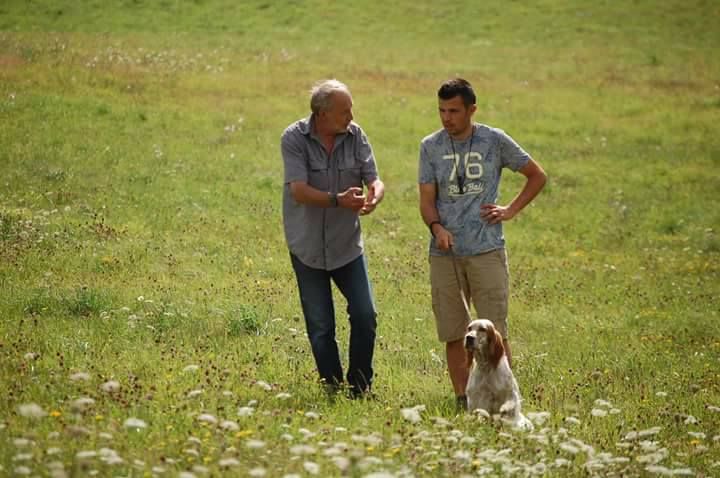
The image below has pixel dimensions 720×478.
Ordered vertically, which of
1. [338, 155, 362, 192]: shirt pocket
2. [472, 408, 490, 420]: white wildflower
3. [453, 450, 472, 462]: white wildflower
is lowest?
[472, 408, 490, 420]: white wildflower

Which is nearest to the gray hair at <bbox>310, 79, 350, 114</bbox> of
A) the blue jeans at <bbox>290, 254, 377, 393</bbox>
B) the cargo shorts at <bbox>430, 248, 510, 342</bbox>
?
the blue jeans at <bbox>290, 254, 377, 393</bbox>

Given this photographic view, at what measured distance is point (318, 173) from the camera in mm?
7676

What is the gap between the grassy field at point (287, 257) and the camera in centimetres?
614

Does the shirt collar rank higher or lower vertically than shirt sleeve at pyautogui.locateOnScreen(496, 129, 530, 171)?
higher

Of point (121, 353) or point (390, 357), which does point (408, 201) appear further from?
point (121, 353)

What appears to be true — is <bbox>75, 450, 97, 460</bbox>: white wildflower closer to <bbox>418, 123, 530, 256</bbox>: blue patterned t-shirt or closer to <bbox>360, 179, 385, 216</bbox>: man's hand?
<bbox>360, 179, 385, 216</bbox>: man's hand

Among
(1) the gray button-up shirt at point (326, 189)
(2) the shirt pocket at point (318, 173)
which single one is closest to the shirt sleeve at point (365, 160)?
(1) the gray button-up shirt at point (326, 189)

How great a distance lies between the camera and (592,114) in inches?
1051

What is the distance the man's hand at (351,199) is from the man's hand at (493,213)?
1.01 meters

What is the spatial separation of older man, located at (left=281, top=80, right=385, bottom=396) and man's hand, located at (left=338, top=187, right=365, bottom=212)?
9cm

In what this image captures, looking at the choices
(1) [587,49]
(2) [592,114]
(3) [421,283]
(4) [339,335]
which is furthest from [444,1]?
(4) [339,335]

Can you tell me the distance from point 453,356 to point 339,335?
2.58m

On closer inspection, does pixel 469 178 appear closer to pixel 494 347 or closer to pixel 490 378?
pixel 494 347

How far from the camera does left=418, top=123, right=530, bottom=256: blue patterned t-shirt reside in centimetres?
781
